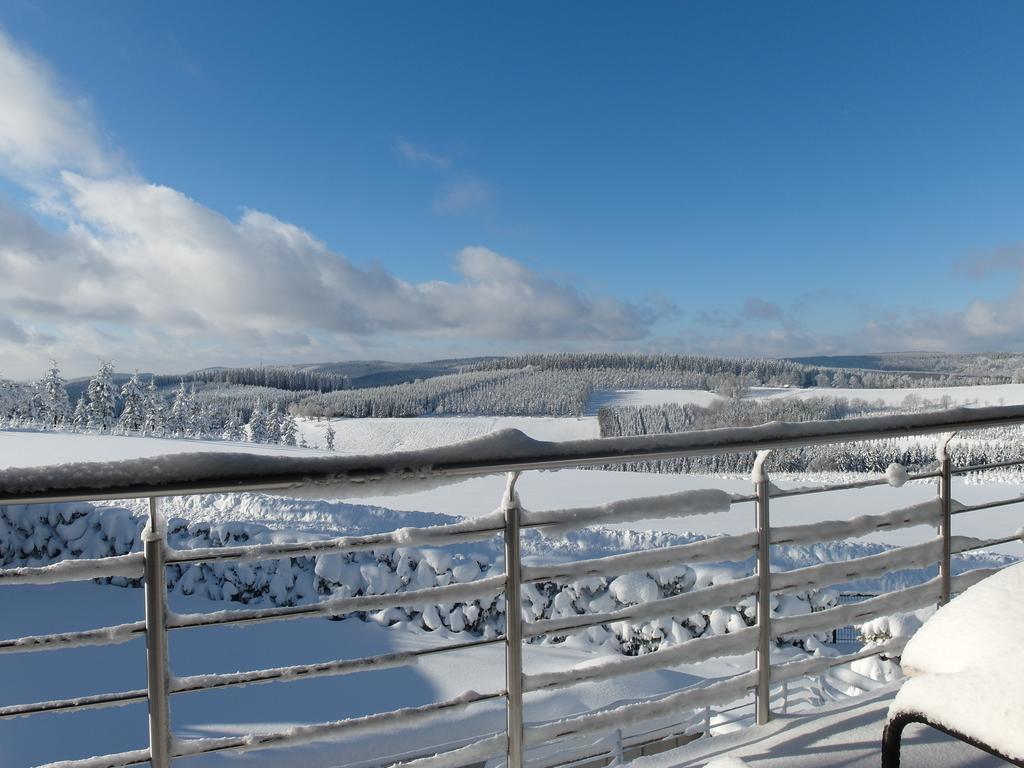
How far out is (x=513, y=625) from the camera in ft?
3.80

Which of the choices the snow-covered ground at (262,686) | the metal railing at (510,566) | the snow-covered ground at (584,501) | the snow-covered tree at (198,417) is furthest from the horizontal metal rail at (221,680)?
the snow-covered tree at (198,417)

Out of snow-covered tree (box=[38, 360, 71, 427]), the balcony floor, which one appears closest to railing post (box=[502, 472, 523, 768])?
the balcony floor

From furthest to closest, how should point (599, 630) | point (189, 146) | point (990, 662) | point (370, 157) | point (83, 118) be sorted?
point (370, 157), point (189, 146), point (83, 118), point (599, 630), point (990, 662)

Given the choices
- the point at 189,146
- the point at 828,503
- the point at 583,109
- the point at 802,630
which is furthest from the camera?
the point at 583,109

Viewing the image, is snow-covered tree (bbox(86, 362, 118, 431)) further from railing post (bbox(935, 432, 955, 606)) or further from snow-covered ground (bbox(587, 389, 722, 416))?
railing post (bbox(935, 432, 955, 606))

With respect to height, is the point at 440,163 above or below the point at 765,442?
above

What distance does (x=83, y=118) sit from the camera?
30.6 ft

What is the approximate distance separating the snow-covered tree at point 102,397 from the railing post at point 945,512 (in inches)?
1232

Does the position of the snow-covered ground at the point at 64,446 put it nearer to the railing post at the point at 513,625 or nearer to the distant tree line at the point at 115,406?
the railing post at the point at 513,625

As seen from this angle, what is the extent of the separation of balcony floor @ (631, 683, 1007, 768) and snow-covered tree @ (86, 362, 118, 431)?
31118mm

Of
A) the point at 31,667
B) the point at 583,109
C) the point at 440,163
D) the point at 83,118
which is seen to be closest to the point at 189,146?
Result: the point at 83,118

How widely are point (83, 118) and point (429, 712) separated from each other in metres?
11.4

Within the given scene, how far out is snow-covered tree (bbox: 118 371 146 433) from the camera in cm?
2679

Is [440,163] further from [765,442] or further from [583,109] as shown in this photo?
[765,442]
